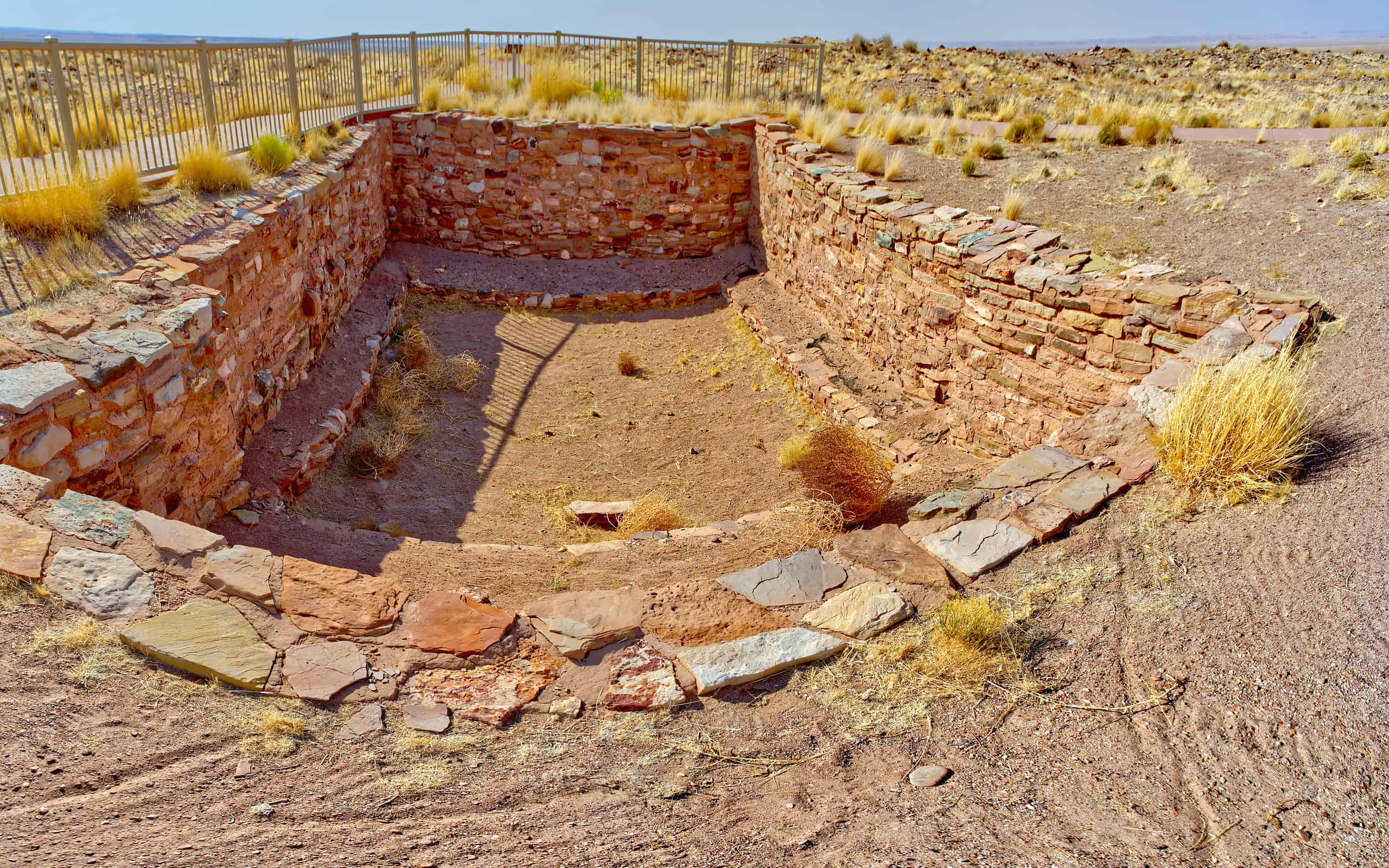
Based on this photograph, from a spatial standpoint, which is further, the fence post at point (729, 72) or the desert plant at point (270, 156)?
the fence post at point (729, 72)

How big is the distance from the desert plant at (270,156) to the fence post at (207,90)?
369 mm

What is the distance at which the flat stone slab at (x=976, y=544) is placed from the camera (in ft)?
15.6

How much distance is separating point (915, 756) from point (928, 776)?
14 cm

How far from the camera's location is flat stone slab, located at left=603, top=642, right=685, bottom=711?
3.84 meters

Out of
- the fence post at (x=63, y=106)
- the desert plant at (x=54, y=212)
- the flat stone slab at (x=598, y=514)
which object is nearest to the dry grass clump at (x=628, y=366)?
the flat stone slab at (x=598, y=514)

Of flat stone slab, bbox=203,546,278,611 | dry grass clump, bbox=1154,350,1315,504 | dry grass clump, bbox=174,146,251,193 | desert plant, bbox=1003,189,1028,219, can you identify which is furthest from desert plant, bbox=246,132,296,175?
dry grass clump, bbox=1154,350,1315,504

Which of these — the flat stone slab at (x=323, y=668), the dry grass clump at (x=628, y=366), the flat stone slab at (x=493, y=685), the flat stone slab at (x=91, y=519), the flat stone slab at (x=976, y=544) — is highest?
the flat stone slab at (x=91, y=519)

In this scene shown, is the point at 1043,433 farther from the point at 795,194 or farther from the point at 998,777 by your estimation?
the point at 795,194

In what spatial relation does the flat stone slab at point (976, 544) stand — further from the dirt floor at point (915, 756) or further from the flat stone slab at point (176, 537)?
the flat stone slab at point (176, 537)

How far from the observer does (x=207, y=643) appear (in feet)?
12.4

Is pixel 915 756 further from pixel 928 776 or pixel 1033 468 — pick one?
pixel 1033 468

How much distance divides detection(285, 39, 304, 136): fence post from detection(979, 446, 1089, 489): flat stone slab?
928 cm

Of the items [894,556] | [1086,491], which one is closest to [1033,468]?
[1086,491]

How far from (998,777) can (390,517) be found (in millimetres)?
5208
